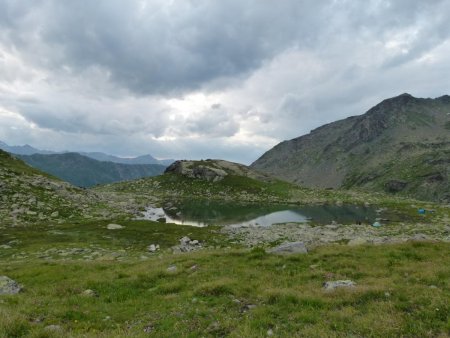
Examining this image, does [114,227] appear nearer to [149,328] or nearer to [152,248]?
[152,248]

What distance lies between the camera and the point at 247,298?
14141mm

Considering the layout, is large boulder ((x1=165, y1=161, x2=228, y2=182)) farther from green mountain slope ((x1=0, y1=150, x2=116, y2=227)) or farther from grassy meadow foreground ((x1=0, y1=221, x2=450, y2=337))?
grassy meadow foreground ((x1=0, y1=221, x2=450, y2=337))

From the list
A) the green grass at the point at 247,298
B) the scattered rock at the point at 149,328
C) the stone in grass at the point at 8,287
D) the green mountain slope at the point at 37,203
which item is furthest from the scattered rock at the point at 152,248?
the scattered rock at the point at 149,328

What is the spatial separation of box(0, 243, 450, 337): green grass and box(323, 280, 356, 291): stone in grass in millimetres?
363

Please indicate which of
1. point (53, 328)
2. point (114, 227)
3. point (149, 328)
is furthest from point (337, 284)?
point (114, 227)

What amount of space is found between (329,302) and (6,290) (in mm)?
16420

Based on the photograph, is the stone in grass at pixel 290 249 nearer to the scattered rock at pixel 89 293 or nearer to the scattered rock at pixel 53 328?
the scattered rock at pixel 89 293

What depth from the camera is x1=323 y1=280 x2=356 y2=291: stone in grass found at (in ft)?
47.2

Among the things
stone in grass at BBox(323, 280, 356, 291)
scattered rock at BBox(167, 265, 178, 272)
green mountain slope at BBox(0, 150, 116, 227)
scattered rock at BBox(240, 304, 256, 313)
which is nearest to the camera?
scattered rock at BBox(240, 304, 256, 313)

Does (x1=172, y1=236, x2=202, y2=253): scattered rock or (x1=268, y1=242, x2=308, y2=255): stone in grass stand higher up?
(x1=268, y1=242, x2=308, y2=255): stone in grass

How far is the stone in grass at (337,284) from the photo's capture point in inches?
567

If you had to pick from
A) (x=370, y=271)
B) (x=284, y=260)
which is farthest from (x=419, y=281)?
(x=284, y=260)

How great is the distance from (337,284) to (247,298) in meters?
4.36

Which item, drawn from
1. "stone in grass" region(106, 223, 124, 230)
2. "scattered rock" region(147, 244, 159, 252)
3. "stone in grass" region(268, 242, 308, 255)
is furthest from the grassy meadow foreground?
"stone in grass" region(106, 223, 124, 230)
